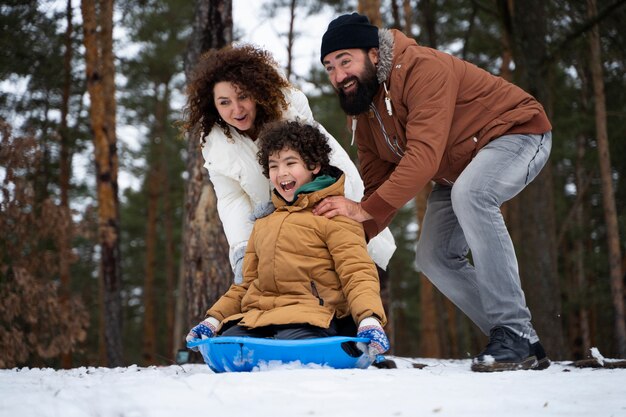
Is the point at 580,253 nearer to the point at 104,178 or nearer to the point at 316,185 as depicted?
the point at 104,178

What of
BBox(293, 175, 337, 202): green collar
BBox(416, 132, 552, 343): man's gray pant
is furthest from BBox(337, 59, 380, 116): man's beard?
BBox(416, 132, 552, 343): man's gray pant

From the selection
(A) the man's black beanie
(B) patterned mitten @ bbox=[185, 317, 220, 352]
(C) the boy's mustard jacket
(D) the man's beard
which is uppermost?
(A) the man's black beanie

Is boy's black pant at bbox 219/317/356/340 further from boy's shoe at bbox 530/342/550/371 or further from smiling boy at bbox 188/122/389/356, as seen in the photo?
boy's shoe at bbox 530/342/550/371

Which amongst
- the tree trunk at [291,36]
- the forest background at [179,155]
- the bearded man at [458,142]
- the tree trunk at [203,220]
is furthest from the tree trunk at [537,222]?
the tree trunk at [291,36]

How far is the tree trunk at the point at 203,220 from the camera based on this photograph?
5.58 m

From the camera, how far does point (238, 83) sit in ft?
12.2

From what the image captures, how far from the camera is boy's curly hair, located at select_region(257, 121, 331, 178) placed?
3.38 meters

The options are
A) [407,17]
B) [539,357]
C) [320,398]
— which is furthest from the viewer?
[407,17]

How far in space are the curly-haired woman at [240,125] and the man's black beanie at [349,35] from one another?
545mm

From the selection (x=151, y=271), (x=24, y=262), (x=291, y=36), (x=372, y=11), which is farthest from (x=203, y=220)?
(x=151, y=271)

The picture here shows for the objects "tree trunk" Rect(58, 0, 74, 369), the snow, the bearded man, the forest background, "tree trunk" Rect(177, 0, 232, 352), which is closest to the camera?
the snow

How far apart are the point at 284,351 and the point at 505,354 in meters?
1.09

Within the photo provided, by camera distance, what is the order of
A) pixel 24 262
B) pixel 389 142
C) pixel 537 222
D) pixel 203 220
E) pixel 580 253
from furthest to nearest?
pixel 580 253, pixel 24 262, pixel 537 222, pixel 203 220, pixel 389 142

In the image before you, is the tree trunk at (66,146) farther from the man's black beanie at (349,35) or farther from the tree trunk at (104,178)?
the man's black beanie at (349,35)
